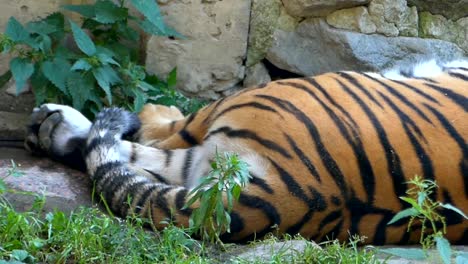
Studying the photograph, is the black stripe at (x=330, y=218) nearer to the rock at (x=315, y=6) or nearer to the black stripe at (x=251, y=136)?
the black stripe at (x=251, y=136)

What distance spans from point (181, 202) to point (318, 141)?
2.05ft

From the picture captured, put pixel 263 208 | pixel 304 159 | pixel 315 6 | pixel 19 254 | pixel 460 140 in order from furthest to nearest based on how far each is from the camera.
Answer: pixel 315 6 → pixel 460 140 → pixel 304 159 → pixel 263 208 → pixel 19 254

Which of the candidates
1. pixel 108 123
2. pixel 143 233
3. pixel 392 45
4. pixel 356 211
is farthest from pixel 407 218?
pixel 392 45

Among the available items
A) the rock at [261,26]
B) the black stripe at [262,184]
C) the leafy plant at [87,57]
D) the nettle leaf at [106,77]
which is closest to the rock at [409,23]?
the rock at [261,26]

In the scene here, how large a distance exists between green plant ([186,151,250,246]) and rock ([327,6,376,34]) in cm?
216

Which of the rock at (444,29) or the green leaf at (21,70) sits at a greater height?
the rock at (444,29)

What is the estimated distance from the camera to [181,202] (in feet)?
12.0

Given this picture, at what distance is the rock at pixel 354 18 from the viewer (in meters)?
5.37

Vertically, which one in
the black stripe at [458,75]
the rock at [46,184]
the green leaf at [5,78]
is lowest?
the rock at [46,184]

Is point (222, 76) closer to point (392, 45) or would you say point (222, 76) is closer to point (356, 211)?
point (392, 45)

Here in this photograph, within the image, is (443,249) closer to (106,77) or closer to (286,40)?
(106,77)

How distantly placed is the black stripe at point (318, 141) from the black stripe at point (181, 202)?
57 cm

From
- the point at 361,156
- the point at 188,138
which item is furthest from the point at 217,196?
the point at 188,138

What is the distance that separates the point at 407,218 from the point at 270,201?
1.93 ft
